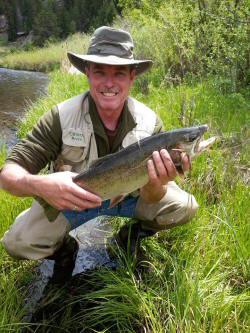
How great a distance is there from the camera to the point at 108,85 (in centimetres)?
266

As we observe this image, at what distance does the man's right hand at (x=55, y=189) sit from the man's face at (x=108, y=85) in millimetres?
811

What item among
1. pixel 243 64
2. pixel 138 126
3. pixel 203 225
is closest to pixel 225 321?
pixel 203 225

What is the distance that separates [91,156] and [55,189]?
776 millimetres

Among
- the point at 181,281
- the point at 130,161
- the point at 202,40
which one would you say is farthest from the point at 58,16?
the point at 181,281

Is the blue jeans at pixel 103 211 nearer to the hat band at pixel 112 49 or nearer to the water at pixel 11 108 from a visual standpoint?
the hat band at pixel 112 49

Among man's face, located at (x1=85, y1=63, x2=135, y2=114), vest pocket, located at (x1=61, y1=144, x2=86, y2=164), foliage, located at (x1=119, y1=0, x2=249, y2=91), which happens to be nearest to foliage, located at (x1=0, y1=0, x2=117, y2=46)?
foliage, located at (x1=119, y1=0, x2=249, y2=91)

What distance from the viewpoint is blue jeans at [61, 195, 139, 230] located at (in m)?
2.80

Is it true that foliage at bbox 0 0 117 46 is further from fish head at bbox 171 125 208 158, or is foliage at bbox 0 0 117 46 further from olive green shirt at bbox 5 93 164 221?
fish head at bbox 171 125 208 158

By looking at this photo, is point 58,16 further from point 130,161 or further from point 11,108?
point 130,161

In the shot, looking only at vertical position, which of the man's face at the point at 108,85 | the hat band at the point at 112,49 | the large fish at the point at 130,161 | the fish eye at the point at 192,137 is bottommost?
the large fish at the point at 130,161

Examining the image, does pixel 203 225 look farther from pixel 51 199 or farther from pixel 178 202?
pixel 51 199

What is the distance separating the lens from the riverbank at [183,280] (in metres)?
1.96

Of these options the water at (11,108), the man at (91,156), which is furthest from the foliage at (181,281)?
the water at (11,108)

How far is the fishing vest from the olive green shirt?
46 millimetres
